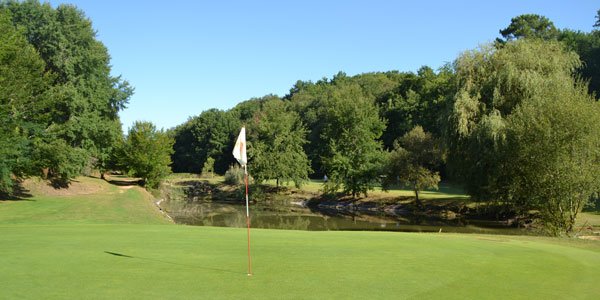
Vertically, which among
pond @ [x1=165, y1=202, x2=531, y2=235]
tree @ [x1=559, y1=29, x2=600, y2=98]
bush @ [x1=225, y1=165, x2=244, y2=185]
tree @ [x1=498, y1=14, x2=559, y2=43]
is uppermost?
tree @ [x1=498, y1=14, x2=559, y2=43]

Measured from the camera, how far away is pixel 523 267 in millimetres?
10742

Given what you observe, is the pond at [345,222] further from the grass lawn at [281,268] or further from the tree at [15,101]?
the grass lawn at [281,268]

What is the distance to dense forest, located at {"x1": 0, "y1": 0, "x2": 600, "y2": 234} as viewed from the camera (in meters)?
24.3

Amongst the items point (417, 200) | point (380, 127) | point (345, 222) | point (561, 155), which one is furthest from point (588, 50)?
point (561, 155)

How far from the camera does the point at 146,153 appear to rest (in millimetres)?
54406

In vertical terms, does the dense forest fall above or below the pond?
above

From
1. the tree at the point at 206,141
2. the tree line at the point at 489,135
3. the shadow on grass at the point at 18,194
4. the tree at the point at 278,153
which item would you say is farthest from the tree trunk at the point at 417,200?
the tree at the point at 206,141

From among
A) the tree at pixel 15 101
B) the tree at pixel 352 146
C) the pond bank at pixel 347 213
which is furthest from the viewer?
the tree at pixel 352 146

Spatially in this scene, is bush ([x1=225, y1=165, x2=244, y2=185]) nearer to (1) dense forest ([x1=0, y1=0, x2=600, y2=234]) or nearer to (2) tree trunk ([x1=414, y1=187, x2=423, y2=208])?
(1) dense forest ([x1=0, y1=0, x2=600, y2=234])

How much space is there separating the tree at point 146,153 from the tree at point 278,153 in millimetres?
11883

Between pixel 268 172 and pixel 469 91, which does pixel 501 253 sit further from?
pixel 268 172

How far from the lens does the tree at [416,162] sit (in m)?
44.0

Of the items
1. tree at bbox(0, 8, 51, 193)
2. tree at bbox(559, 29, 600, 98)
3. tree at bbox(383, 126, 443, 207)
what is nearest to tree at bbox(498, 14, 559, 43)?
tree at bbox(559, 29, 600, 98)

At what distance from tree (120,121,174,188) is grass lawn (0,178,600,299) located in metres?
38.4
